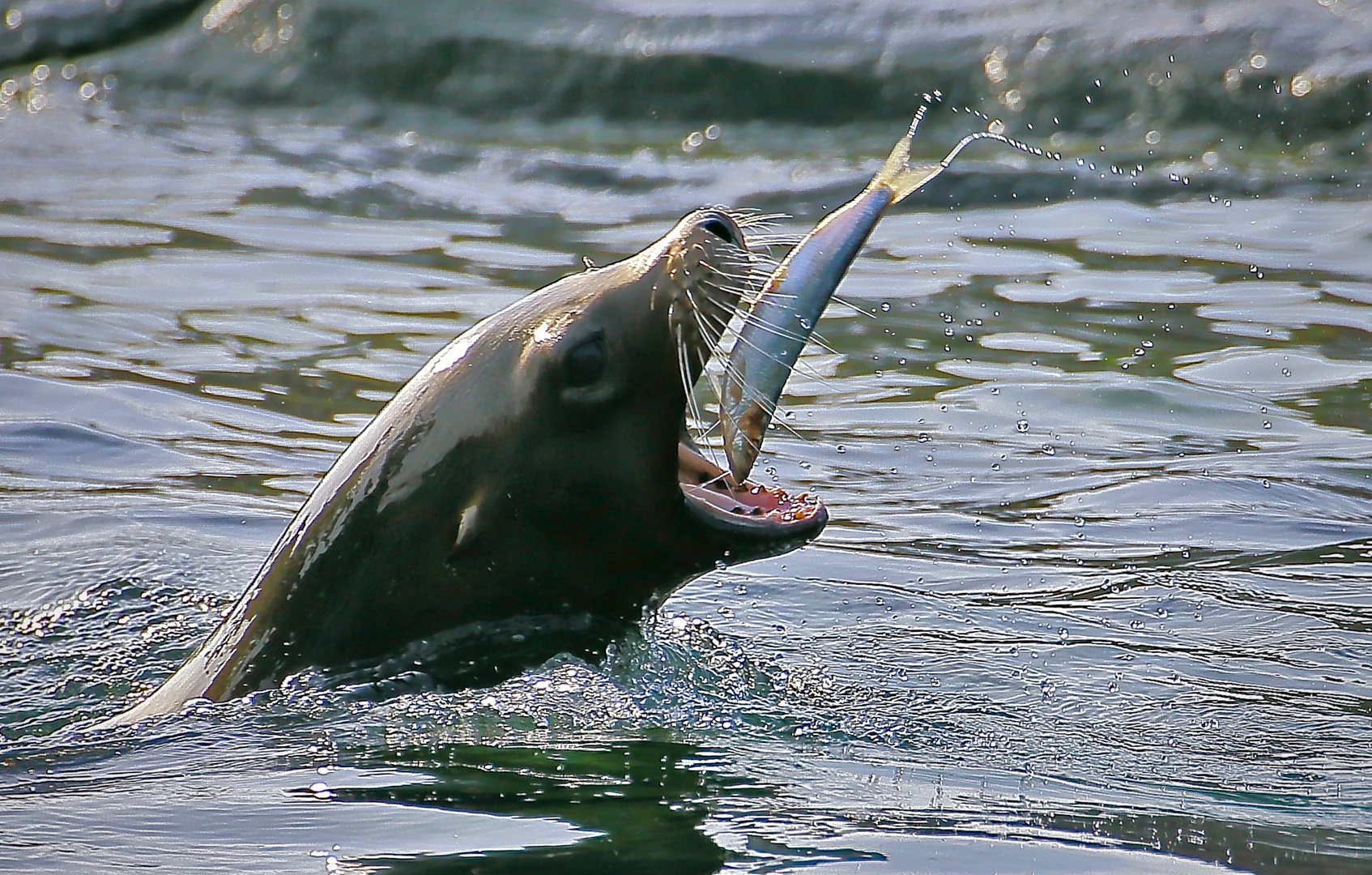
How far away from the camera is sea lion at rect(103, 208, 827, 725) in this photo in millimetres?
3580

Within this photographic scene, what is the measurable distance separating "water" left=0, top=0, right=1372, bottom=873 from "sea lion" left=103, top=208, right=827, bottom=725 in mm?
127

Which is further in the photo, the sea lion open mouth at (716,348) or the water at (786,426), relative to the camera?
the sea lion open mouth at (716,348)

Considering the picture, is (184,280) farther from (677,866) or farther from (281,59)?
(677,866)

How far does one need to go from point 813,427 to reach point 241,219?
464cm

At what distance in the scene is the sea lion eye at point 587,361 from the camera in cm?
358

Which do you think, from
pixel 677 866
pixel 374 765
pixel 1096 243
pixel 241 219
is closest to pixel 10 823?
pixel 374 765

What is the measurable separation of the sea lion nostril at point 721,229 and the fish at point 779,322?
0.10m

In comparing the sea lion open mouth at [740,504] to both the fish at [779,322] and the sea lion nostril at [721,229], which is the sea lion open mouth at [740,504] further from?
the sea lion nostril at [721,229]

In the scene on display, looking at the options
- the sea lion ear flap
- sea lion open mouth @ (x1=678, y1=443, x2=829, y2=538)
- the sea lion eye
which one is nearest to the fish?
sea lion open mouth @ (x1=678, y1=443, x2=829, y2=538)

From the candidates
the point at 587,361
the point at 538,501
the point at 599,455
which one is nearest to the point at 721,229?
the point at 587,361

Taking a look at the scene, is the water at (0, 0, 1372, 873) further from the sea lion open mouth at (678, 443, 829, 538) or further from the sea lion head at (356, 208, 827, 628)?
the sea lion open mouth at (678, 443, 829, 538)

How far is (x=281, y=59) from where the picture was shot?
12992 millimetres

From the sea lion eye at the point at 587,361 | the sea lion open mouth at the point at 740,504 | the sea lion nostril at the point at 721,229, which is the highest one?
the sea lion nostril at the point at 721,229

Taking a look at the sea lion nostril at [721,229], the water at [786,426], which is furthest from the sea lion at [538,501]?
the water at [786,426]
